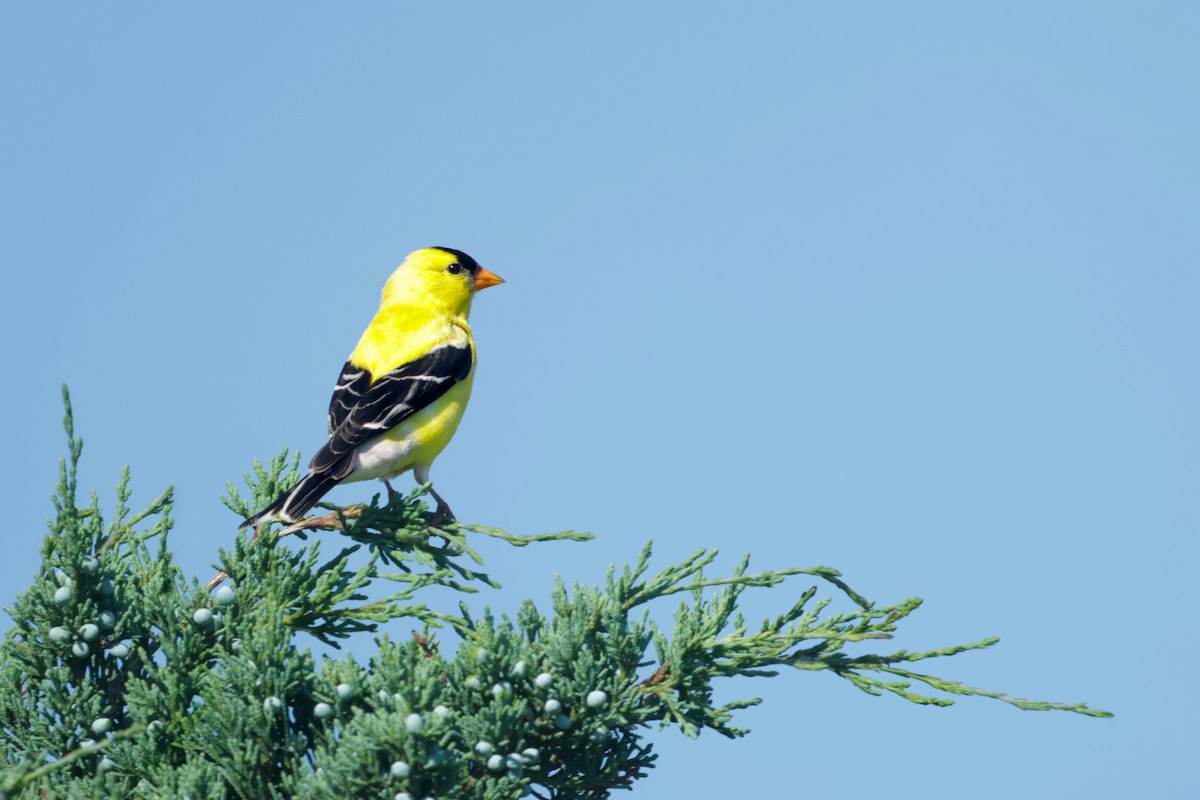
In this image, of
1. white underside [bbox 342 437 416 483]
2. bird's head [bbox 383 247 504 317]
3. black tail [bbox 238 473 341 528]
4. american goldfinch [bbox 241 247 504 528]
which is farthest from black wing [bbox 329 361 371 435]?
bird's head [bbox 383 247 504 317]

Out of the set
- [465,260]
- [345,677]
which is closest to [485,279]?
[465,260]

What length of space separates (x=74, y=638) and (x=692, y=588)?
6.61ft

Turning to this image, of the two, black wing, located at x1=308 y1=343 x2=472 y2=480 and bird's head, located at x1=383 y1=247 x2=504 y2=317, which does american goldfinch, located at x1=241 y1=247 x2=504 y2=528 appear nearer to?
black wing, located at x1=308 y1=343 x2=472 y2=480

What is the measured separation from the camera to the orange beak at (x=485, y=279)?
7809 mm

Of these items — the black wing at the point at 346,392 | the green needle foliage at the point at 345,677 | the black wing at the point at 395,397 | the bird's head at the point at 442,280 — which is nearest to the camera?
the green needle foliage at the point at 345,677

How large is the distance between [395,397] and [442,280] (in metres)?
1.72

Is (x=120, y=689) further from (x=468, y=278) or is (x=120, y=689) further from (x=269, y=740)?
(x=468, y=278)

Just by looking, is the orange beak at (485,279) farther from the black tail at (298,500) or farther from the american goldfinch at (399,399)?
the black tail at (298,500)

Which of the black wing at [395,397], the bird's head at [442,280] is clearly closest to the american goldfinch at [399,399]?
the black wing at [395,397]

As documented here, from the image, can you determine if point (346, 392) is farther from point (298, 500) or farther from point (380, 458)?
point (298, 500)

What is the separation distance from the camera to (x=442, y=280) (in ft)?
25.3

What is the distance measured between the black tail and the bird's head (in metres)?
2.60

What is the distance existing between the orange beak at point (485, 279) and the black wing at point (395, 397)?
4.02 feet

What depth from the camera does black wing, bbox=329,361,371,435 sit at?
6.17 meters
